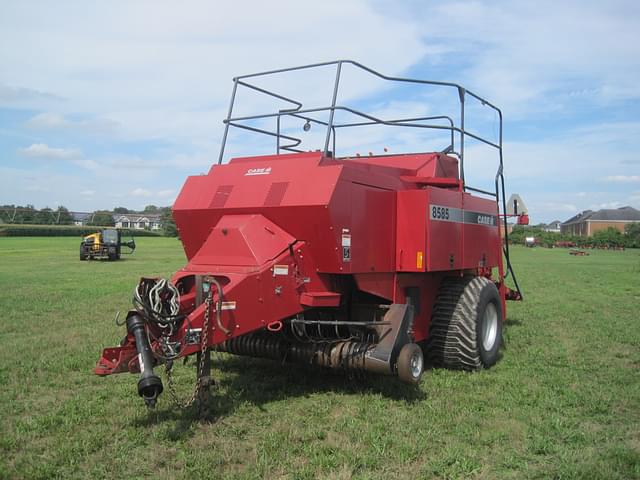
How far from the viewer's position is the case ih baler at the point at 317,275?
5020 mm

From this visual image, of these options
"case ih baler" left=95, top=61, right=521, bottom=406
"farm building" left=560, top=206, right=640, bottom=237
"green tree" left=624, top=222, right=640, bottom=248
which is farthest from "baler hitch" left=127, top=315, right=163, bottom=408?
"farm building" left=560, top=206, right=640, bottom=237

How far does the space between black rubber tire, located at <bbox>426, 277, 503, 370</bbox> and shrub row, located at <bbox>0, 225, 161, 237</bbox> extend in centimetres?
5008

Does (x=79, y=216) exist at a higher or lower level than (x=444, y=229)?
higher

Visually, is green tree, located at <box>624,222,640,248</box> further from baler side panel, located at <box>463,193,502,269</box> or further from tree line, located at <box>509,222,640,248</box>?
baler side panel, located at <box>463,193,502,269</box>

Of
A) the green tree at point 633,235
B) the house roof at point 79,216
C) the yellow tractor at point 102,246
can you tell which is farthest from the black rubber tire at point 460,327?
the green tree at point 633,235

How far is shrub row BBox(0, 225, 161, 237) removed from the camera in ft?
185

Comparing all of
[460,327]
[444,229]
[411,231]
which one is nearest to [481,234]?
[444,229]

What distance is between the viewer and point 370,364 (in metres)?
5.77

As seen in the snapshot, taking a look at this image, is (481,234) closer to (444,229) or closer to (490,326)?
(490,326)

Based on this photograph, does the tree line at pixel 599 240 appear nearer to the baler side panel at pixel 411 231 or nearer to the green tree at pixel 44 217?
the green tree at pixel 44 217

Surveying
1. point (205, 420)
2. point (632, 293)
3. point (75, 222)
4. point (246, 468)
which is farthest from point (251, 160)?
point (75, 222)

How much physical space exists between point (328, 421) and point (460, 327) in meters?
2.47

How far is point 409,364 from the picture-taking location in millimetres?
5711

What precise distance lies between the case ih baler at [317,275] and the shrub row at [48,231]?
50093 mm
